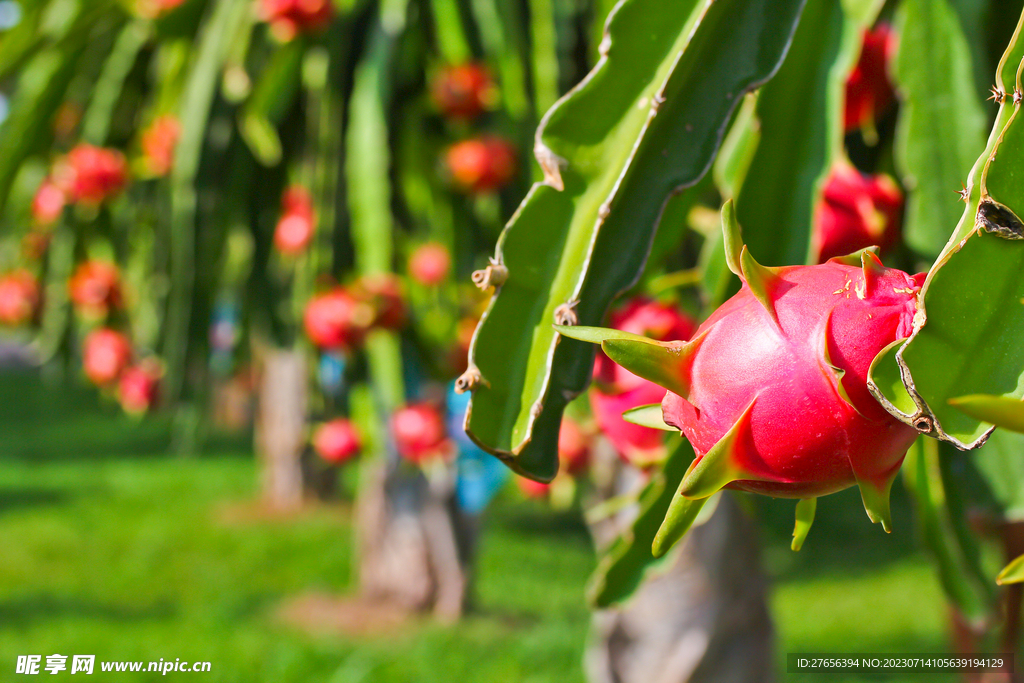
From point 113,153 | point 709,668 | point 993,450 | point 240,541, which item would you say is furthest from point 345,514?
point 993,450

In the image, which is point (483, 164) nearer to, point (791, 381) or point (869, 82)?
point (869, 82)

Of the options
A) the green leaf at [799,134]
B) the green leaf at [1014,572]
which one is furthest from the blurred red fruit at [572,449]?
the green leaf at [1014,572]

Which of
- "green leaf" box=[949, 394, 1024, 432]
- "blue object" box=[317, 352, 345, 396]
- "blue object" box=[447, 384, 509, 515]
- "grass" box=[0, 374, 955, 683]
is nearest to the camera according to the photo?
"green leaf" box=[949, 394, 1024, 432]

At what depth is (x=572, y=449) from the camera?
1.36 metres

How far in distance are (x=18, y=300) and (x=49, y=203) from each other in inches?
16.1

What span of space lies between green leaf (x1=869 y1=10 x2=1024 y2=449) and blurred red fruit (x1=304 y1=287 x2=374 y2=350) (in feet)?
3.56

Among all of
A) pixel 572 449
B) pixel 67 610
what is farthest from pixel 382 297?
pixel 67 610

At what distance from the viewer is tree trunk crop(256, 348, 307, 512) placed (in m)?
4.88

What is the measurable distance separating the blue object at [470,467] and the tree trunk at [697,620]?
34 centimetres

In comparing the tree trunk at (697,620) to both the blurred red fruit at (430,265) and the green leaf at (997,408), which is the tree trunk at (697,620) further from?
the green leaf at (997,408)

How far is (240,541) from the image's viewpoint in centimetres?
457

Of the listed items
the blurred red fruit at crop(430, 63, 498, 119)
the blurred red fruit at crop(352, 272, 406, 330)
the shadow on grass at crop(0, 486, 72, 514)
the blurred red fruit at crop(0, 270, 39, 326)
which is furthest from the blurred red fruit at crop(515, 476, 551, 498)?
the shadow on grass at crop(0, 486, 72, 514)

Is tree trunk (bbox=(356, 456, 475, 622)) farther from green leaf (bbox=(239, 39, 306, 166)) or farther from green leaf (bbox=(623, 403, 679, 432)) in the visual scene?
green leaf (bbox=(623, 403, 679, 432))

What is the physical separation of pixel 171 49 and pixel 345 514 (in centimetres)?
387
